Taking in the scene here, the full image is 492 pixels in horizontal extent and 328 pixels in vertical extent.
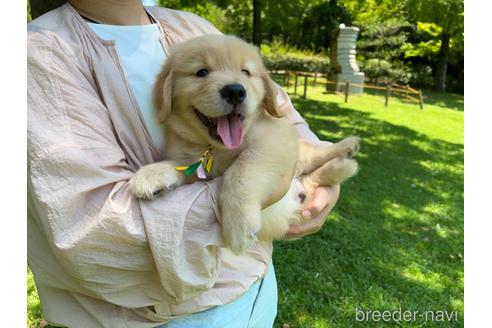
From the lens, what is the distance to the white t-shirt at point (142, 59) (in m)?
1.83

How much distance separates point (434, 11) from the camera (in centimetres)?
963

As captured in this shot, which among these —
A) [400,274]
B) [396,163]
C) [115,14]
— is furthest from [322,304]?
[396,163]

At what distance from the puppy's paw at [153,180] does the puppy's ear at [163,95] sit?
236mm

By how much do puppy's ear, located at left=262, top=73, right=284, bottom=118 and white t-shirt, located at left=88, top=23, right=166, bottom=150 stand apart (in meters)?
0.56

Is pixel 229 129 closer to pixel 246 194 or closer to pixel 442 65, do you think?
pixel 246 194

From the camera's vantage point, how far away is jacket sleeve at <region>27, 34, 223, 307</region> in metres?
Result: 1.36

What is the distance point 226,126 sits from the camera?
198 cm

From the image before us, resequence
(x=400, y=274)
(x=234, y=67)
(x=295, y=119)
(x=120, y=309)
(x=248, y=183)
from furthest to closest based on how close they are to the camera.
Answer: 1. (x=400, y=274)
2. (x=295, y=119)
3. (x=234, y=67)
4. (x=248, y=183)
5. (x=120, y=309)

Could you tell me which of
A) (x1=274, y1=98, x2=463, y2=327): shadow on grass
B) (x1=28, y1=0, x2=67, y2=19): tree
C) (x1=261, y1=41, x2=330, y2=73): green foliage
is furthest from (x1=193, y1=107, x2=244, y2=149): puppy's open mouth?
(x1=261, y1=41, x2=330, y2=73): green foliage

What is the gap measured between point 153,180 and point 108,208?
0.24 meters

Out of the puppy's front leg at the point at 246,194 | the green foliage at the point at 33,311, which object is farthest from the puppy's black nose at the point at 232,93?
the green foliage at the point at 33,311

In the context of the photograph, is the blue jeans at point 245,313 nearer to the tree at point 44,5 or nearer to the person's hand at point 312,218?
the person's hand at point 312,218

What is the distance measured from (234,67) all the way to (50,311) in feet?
4.38

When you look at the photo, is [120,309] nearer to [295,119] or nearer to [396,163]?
[295,119]
